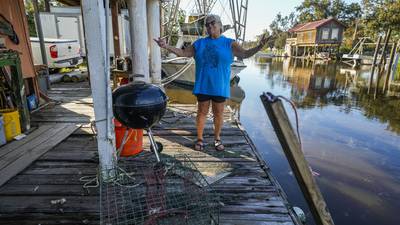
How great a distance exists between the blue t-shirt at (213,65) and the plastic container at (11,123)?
2.48 metres

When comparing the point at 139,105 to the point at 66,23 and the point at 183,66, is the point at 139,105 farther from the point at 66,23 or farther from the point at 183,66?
the point at 66,23

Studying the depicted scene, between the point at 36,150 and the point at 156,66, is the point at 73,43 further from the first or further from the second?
the point at 36,150

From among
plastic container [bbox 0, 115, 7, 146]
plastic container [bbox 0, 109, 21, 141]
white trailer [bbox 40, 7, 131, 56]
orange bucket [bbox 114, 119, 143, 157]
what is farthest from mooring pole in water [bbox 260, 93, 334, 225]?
white trailer [bbox 40, 7, 131, 56]

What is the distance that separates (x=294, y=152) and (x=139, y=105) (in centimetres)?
120

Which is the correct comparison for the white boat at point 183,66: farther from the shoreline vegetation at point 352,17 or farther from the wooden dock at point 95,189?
the wooden dock at point 95,189

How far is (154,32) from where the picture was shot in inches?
193

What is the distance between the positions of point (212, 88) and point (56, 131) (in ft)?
8.01

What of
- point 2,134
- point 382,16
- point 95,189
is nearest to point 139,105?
point 95,189

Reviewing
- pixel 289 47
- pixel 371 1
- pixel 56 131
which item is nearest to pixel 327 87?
pixel 56 131

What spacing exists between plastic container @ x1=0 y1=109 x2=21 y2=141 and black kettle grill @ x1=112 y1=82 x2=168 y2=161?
2165 millimetres

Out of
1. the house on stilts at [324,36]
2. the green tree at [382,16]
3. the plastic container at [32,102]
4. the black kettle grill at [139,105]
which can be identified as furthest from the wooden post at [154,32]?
the house on stilts at [324,36]

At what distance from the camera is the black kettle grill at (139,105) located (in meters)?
2.14

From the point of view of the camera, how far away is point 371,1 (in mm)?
21109

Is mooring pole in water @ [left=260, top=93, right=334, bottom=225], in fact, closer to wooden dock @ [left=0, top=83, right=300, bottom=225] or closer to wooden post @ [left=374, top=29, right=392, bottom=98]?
wooden dock @ [left=0, top=83, right=300, bottom=225]
